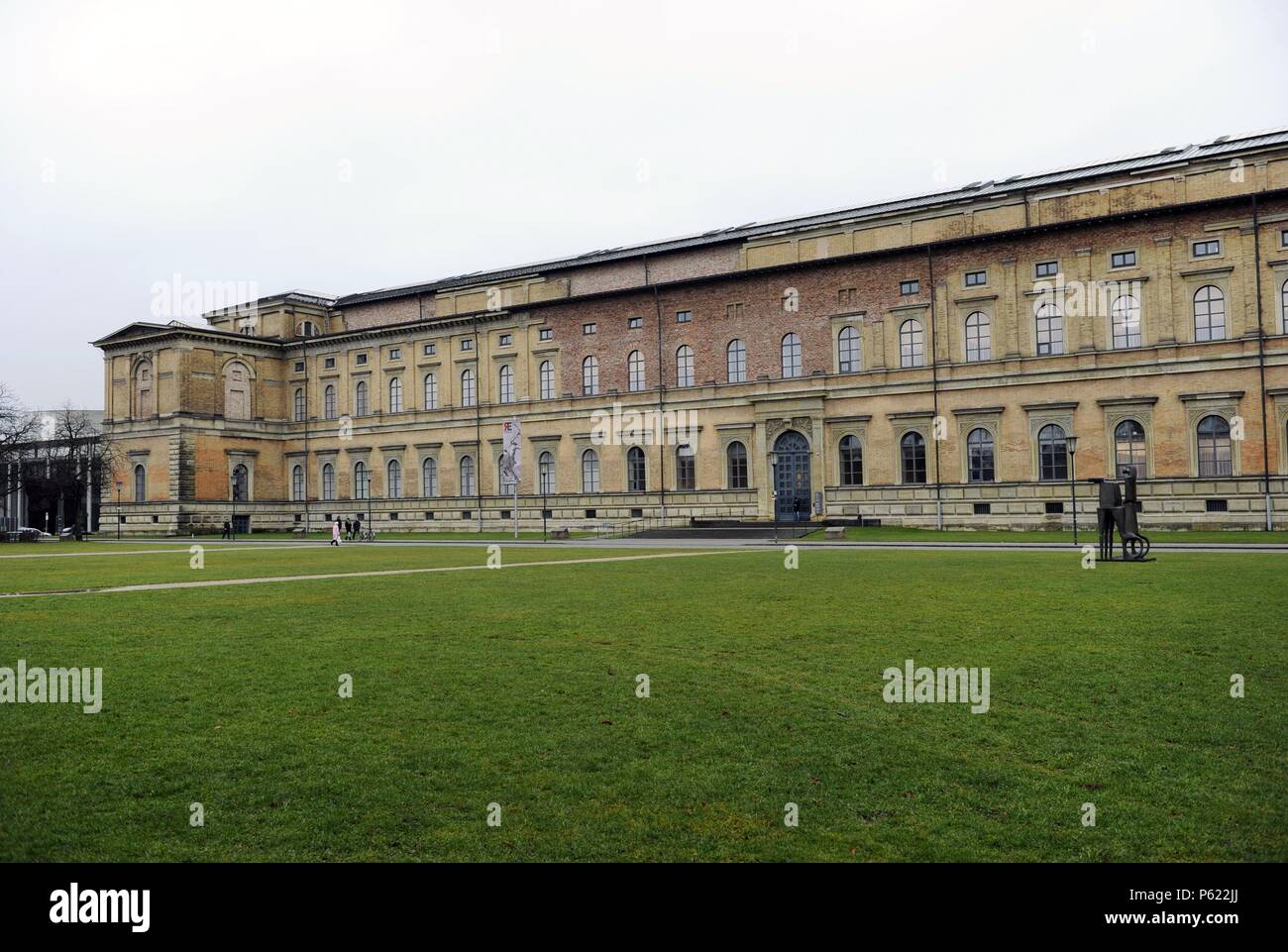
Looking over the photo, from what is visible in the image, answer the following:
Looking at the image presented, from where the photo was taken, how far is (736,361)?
53062mm

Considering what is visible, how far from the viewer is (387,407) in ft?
218

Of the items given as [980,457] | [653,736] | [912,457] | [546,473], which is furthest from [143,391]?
[653,736]

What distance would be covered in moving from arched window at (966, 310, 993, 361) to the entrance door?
9.35 m

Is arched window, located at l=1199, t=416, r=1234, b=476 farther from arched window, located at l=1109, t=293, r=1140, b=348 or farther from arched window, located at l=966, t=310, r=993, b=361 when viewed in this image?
arched window, located at l=966, t=310, r=993, b=361


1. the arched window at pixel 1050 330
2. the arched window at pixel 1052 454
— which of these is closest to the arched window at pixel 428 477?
the arched window at pixel 1052 454

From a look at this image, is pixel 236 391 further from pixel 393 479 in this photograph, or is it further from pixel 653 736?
pixel 653 736

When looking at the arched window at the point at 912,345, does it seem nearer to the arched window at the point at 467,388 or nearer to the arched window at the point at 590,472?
A: the arched window at the point at 590,472

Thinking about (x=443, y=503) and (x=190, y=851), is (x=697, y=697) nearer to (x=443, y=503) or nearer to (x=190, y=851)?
(x=190, y=851)

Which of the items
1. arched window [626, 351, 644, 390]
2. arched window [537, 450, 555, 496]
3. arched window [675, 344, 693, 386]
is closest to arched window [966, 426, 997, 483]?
arched window [675, 344, 693, 386]

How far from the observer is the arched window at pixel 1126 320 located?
42.7 meters

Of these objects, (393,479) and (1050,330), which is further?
(393,479)

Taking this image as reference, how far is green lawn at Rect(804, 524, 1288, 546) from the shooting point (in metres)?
33.8

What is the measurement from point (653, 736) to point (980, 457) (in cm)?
4226
